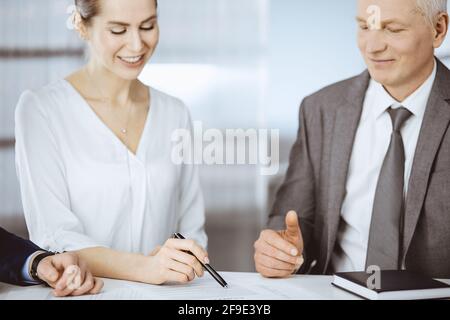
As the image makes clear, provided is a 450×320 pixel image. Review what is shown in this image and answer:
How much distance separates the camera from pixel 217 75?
2.10m

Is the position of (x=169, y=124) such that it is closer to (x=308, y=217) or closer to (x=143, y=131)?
(x=143, y=131)

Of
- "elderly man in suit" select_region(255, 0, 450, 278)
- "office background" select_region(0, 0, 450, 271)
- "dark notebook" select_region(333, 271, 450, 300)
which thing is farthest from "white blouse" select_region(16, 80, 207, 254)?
"dark notebook" select_region(333, 271, 450, 300)

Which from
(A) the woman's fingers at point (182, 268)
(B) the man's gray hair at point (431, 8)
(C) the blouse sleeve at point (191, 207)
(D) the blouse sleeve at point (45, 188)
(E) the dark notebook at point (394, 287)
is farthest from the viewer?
(C) the blouse sleeve at point (191, 207)

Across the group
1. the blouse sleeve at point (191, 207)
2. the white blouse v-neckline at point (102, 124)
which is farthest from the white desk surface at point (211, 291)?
the white blouse v-neckline at point (102, 124)

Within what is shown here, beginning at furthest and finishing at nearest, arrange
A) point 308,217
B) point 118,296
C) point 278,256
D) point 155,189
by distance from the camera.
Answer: point 308,217 → point 155,189 → point 278,256 → point 118,296

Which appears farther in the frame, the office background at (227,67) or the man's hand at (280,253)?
the office background at (227,67)

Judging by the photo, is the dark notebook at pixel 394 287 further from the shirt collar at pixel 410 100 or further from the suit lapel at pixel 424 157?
the shirt collar at pixel 410 100

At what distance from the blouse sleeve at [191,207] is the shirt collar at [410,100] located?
587 mm

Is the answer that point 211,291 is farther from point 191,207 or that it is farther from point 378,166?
point 378,166

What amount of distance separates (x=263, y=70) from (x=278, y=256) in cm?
69

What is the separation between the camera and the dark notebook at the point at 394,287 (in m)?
1.50

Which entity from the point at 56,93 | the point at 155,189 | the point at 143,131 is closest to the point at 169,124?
the point at 143,131

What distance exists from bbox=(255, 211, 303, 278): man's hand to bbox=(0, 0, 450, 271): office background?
0.92 ft

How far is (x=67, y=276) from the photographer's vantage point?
153cm
